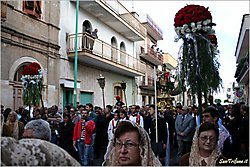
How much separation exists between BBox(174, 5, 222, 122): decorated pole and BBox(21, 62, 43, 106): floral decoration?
605cm

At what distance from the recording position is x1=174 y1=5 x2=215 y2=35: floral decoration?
16.0 ft

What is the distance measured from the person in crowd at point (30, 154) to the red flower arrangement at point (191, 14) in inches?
164

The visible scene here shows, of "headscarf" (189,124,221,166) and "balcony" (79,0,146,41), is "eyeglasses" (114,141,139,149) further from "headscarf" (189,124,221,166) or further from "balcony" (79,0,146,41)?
"balcony" (79,0,146,41)

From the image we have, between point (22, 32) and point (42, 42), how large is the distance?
4.44 ft

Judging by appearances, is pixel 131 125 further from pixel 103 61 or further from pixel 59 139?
pixel 103 61

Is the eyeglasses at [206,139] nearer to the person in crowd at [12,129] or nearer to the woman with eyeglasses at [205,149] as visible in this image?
the woman with eyeglasses at [205,149]

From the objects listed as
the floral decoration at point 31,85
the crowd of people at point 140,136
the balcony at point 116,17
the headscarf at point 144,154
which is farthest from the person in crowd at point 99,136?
the headscarf at point 144,154

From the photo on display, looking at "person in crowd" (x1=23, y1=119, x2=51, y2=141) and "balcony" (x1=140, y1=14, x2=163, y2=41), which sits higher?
"balcony" (x1=140, y1=14, x2=163, y2=41)

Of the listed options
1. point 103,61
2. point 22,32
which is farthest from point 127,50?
point 22,32

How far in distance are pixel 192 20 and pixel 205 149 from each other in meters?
2.31

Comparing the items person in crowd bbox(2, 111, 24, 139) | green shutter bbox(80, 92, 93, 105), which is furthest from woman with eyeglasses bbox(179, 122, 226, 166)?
green shutter bbox(80, 92, 93, 105)

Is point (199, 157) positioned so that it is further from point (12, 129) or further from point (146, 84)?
point (146, 84)

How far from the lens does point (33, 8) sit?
45.2 feet

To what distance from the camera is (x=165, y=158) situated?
8.81 meters
